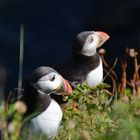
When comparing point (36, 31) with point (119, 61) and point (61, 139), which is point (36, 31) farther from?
point (61, 139)

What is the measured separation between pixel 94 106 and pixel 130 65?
5.25 m

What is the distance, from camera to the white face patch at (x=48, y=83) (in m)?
5.91

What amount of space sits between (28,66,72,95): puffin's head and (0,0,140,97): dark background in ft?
19.1

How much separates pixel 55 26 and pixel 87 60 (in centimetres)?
665

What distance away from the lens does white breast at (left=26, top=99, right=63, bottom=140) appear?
18.4 ft

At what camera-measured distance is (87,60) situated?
7.38 m

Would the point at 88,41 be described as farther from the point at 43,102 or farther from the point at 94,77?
Result: the point at 43,102

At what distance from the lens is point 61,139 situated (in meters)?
5.73

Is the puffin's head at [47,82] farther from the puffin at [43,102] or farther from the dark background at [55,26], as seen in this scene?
the dark background at [55,26]

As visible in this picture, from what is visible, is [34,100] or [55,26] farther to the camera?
[55,26]

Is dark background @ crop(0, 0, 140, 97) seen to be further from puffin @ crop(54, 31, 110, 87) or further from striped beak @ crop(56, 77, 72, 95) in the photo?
striped beak @ crop(56, 77, 72, 95)

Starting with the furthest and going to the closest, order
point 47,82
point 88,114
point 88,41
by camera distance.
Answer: point 88,41 < point 47,82 < point 88,114

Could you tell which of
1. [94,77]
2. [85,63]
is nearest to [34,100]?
[94,77]

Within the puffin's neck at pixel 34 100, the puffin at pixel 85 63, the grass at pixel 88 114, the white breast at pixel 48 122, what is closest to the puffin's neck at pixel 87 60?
the puffin at pixel 85 63
